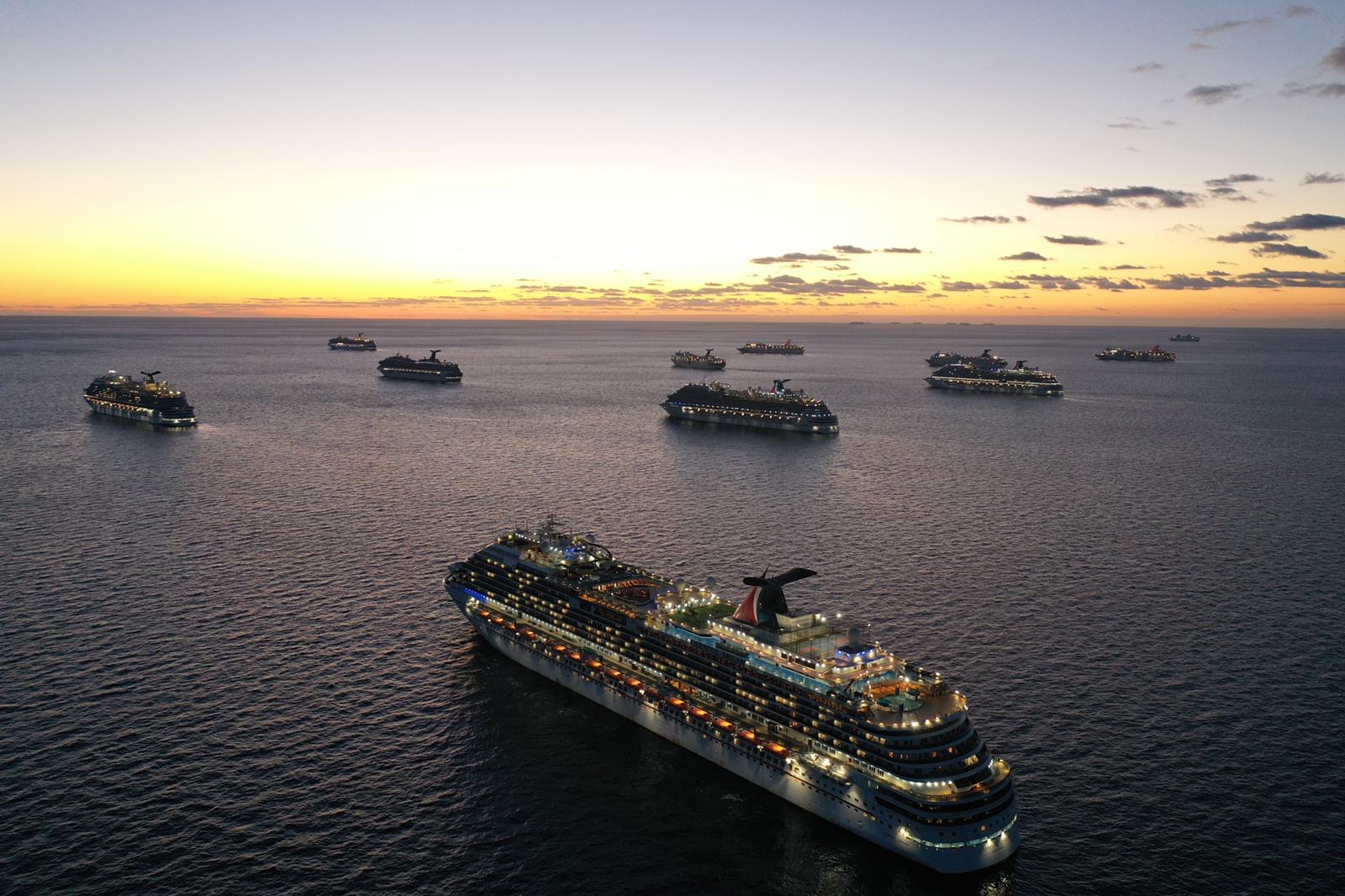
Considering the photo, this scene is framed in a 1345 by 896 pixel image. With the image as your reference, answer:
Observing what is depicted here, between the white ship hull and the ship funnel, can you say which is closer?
the white ship hull

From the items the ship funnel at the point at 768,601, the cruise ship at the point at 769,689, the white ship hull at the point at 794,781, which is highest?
the ship funnel at the point at 768,601

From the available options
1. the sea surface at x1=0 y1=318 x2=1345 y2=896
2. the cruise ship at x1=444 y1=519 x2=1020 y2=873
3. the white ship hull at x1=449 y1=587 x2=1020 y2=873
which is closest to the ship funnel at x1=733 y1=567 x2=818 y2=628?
the cruise ship at x1=444 y1=519 x2=1020 y2=873

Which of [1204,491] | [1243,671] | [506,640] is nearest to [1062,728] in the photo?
[1243,671]

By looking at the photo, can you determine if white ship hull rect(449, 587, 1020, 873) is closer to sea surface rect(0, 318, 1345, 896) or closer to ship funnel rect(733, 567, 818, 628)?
sea surface rect(0, 318, 1345, 896)

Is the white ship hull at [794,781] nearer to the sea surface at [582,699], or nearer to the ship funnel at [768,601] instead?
the sea surface at [582,699]

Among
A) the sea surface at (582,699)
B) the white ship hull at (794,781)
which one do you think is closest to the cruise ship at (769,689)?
the white ship hull at (794,781)

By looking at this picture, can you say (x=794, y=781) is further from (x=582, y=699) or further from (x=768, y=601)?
(x=582, y=699)
